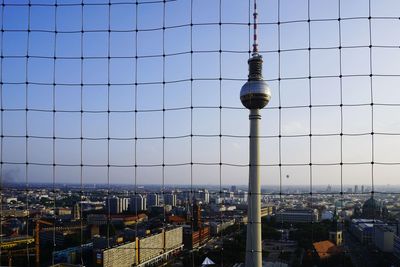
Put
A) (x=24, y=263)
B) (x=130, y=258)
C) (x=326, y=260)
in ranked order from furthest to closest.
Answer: (x=130, y=258) < (x=326, y=260) < (x=24, y=263)

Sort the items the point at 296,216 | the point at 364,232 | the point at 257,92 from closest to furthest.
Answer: the point at 257,92, the point at 364,232, the point at 296,216

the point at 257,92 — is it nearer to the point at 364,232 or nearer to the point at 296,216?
the point at 364,232

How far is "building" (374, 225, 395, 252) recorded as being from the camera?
1452cm

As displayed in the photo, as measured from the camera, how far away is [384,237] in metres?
14.7

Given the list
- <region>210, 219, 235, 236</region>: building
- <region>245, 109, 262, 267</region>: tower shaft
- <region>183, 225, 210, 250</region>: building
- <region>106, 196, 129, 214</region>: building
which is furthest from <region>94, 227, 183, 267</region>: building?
<region>106, 196, 129, 214</region>: building

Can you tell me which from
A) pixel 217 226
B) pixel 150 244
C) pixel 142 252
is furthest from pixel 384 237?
pixel 217 226

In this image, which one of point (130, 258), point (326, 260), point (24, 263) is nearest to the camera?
point (24, 263)

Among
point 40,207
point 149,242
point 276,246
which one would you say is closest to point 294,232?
point 276,246

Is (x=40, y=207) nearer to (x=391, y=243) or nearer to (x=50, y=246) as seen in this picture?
(x=50, y=246)

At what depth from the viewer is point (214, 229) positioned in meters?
20.7

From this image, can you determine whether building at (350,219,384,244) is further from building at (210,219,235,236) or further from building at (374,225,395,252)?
building at (210,219,235,236)

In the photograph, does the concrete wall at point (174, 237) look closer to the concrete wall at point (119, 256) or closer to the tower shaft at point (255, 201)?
the concrete wall at point (119, 256)

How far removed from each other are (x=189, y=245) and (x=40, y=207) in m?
8.33

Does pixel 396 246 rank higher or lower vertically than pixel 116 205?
lower
